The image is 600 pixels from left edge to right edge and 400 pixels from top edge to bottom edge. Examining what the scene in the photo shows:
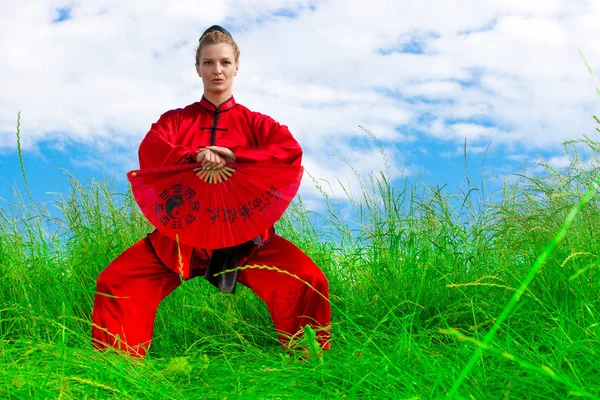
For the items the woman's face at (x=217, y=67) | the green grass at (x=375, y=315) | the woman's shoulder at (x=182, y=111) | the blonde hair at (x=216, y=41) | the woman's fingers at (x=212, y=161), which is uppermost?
the blonde hair at (x=216, y=41)

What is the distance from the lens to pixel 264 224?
118 inches

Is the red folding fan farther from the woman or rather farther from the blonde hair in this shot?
the blonde hair

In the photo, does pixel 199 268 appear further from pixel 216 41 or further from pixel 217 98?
pixel 216 41

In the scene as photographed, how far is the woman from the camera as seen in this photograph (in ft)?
9.95

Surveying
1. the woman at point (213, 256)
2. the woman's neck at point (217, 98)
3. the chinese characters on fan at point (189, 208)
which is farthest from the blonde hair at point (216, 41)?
the chinese characters on fan at point (189, 208)

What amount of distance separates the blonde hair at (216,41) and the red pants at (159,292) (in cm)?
106

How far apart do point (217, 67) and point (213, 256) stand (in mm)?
997

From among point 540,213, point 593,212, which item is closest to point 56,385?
point 540,213

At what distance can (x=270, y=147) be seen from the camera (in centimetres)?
307

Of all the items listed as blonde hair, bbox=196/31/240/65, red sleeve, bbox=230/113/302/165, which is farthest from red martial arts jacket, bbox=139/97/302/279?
blonde hair, bbox=196/31/240/65

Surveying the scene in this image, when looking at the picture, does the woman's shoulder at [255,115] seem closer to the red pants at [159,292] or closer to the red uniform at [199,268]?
the red uniform at [199,268]

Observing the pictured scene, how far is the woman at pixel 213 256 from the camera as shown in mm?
3033

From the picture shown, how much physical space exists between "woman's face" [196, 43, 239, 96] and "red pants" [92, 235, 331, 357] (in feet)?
2.84

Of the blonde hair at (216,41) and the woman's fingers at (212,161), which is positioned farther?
the blonde hair at (216,41)
